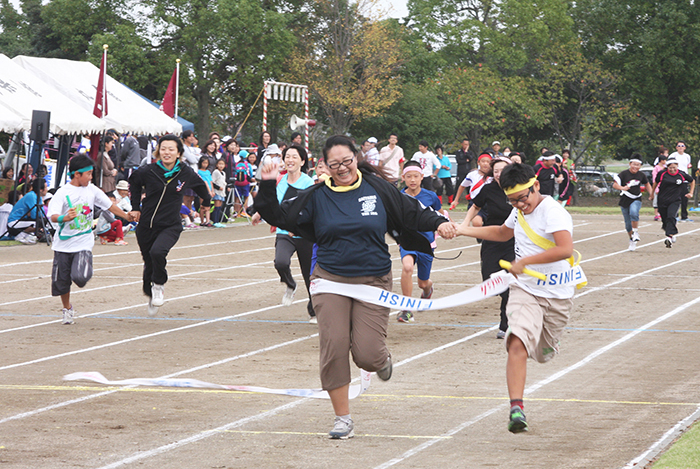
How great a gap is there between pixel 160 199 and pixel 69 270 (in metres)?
1.29

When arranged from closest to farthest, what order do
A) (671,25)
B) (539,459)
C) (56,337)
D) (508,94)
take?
1. (539,459)
2. (56,337)
3. (671,25)
4. (508,94)

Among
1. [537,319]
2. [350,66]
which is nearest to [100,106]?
[537,319]

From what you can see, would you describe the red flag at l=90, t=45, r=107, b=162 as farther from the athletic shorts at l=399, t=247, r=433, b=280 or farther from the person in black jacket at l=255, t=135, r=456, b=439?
the person in black jacket at l=255, t=135, r=456, b=439

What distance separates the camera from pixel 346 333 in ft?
20.1

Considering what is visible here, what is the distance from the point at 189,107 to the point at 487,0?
18025 millimetres

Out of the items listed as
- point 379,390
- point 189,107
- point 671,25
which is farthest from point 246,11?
point 379,390

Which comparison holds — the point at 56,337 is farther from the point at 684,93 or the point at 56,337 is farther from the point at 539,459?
the point at 684,93

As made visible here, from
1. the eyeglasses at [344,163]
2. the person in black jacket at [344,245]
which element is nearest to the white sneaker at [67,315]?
the person in black jacket at [344,245]

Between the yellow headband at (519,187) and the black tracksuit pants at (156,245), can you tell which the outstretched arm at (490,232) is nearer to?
the yellow headband at (519,187)

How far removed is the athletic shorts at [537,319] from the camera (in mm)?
6188

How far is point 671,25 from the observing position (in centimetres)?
4219

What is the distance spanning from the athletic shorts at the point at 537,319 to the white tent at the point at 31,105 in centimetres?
1632

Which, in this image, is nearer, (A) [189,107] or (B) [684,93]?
(B) [684,93]

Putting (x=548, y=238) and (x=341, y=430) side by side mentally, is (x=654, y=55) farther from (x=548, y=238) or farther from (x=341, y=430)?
(x=341, y=430)
